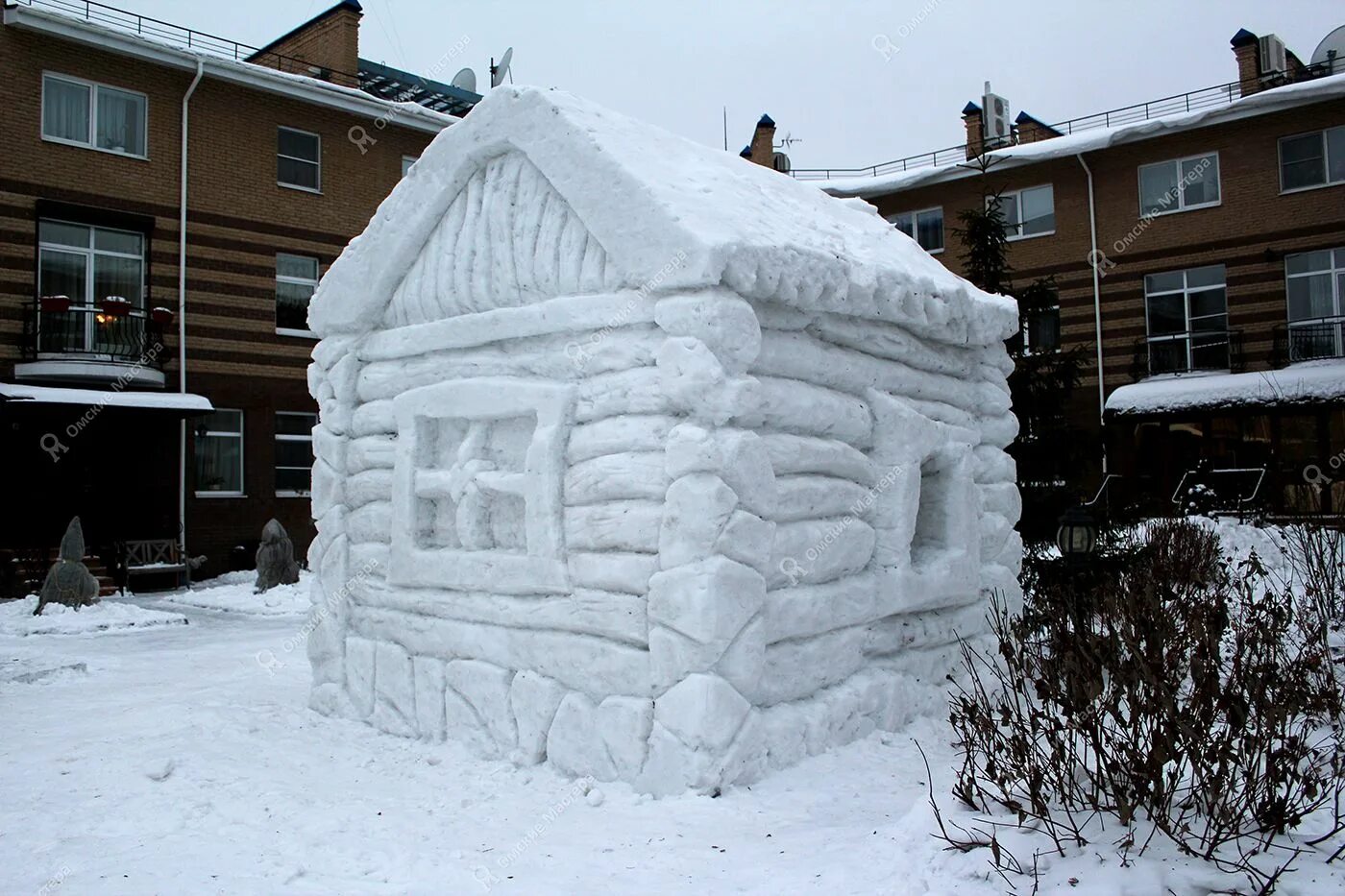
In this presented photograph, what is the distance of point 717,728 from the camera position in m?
4.34

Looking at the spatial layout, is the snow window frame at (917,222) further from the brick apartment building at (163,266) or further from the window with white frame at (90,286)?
the window with white frame at (90,286)

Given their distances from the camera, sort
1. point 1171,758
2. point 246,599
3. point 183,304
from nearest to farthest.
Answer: point 1171,758, point 246,599, point 183,304

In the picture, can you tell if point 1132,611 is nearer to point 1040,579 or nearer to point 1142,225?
point 1040,579

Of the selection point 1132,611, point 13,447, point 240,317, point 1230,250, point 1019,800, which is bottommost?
point 1019,800

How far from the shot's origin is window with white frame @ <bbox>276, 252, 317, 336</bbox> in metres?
18.1

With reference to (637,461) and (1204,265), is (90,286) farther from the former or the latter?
(1204,265)

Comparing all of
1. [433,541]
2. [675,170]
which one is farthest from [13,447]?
[675,170]

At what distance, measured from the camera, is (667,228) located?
4.61 meters

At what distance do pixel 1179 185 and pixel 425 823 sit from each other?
68.0 feet

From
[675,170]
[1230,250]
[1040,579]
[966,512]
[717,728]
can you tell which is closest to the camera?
[717,728]

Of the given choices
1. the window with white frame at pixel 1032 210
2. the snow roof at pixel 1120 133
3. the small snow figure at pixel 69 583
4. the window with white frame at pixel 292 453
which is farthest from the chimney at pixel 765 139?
the small snow figure at pixel 69 583

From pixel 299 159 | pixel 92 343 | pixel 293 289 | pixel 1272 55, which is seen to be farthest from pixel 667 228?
pixel 1272 55

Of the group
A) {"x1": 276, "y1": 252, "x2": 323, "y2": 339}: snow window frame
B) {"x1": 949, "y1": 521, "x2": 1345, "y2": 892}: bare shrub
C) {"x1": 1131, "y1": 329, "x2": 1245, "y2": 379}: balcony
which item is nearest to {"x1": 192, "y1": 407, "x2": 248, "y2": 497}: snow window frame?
{"x1": 276, "y1": 252, "x2": 323, "y2": 339}: snow window frame

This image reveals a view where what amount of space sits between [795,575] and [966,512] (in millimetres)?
1781
